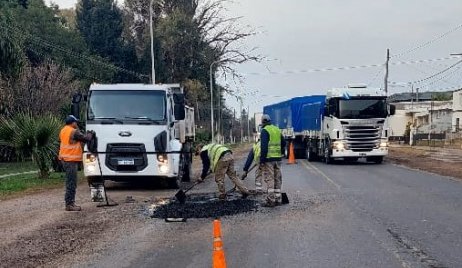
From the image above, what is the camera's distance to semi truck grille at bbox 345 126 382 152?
28891 mm

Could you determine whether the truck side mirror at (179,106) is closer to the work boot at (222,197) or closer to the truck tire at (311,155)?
the work boot at (222,197)

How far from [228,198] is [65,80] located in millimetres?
27873

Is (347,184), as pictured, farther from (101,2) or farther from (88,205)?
(101,2)

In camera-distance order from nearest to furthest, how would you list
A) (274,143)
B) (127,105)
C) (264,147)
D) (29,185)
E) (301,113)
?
(264,147) < (274,143) < (127,105) < (29,185) < (301,113)

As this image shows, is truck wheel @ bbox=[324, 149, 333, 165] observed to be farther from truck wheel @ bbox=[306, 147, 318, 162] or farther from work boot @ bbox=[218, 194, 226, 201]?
work boot @ bbox=[218, 194, 226, 201]

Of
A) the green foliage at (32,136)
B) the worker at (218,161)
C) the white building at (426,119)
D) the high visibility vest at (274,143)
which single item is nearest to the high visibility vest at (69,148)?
the worker at (218,161)

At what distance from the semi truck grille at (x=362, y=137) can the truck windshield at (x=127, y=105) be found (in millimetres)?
13506

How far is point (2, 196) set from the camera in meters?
17.4

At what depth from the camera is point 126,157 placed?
17.0 m

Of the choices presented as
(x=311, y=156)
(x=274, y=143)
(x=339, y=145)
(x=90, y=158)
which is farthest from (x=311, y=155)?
(x=274, y=143)

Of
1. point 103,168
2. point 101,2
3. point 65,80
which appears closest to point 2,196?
point 103,168

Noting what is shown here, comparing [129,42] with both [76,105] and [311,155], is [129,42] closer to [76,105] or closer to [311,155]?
[311,155]

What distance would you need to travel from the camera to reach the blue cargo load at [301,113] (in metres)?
32.8

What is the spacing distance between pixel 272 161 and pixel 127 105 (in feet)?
16.9
